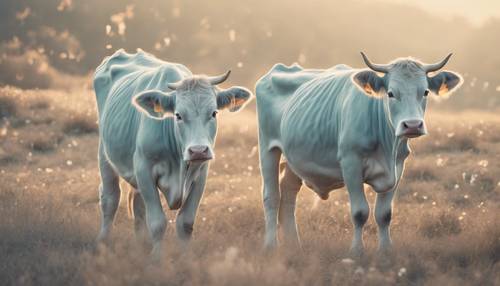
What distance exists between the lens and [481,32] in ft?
123

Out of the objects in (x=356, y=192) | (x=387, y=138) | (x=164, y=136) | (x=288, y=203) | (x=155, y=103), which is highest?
(x=155, y=103)

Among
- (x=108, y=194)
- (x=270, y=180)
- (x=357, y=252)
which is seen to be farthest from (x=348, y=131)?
(x=108, y=194)

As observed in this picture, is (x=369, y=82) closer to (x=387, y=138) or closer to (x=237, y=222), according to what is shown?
(x=387, y=138)

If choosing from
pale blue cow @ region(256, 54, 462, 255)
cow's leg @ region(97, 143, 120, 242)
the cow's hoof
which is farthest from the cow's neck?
cow's leg @ region(97, 143, 120, 242)

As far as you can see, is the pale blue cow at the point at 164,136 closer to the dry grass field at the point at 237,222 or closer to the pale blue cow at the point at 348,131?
the dry grass field at the point at 237,222

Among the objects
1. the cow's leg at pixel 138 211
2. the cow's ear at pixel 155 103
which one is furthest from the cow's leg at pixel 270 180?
the cow's ear at pixel 155 103

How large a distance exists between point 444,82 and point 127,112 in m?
2.87

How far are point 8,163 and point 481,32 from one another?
28.9 meters

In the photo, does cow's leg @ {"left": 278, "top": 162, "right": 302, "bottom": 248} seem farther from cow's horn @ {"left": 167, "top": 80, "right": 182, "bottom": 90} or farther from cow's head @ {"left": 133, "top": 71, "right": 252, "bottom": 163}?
cow's horn @ {"left": 167, "top": 80, "right": 182, "bottom": 90}

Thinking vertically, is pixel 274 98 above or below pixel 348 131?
above

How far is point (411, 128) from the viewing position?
6469 mm

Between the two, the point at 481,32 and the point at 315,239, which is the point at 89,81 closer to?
the point at 315,239

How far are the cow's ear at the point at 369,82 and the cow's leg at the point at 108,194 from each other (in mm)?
2847

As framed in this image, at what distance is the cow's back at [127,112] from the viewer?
7391 mm
